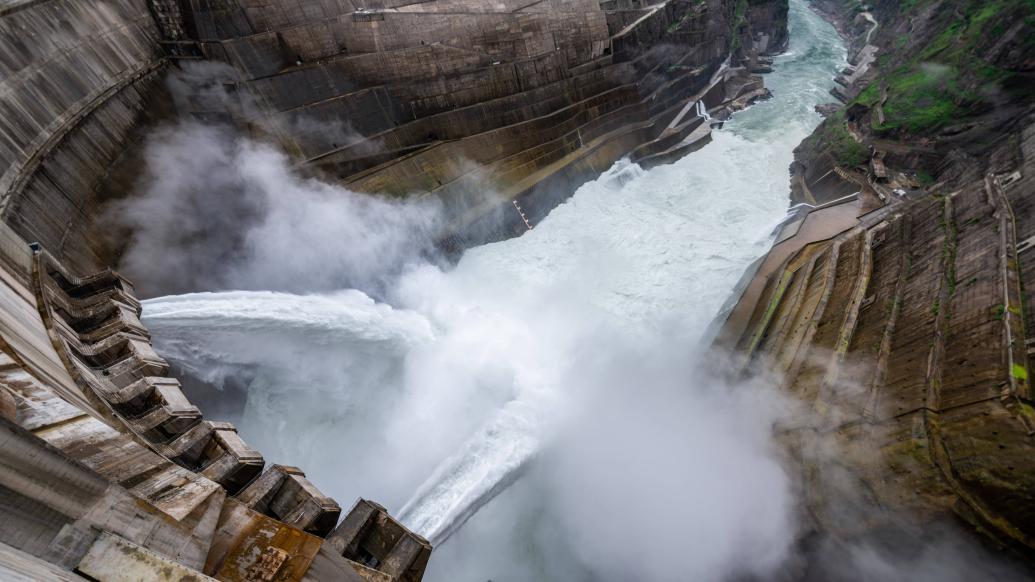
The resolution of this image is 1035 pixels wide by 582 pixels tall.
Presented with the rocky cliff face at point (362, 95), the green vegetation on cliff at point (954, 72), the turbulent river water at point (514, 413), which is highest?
the green vegetation on cliff at point (954, 72)

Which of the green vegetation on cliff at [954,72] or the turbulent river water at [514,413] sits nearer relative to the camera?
the turbulent river water at [514,413]

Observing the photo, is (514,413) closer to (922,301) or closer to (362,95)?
(922,301)

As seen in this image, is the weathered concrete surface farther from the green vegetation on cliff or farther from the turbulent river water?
the green vegetation on cliff

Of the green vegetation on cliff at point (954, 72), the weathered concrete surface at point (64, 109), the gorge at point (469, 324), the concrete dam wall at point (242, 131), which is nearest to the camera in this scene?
the concrete dam wall at point (242, 131)

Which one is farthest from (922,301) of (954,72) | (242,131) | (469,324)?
(242,131)

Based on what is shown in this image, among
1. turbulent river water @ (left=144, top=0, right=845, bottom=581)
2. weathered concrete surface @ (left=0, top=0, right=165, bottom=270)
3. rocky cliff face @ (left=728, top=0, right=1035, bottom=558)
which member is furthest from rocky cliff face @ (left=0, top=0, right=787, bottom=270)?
rocky cliff face @ (left=728, top=0, right=1035, bottom=558)

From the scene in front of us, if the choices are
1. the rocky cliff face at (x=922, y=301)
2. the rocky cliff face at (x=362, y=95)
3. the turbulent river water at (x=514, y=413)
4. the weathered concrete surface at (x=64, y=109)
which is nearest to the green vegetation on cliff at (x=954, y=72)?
the rocky cliff face at (x=922, y=301)

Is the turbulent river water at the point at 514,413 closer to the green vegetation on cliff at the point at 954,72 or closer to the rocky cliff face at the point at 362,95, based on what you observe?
the rocky cliff face at the point at 362,95
